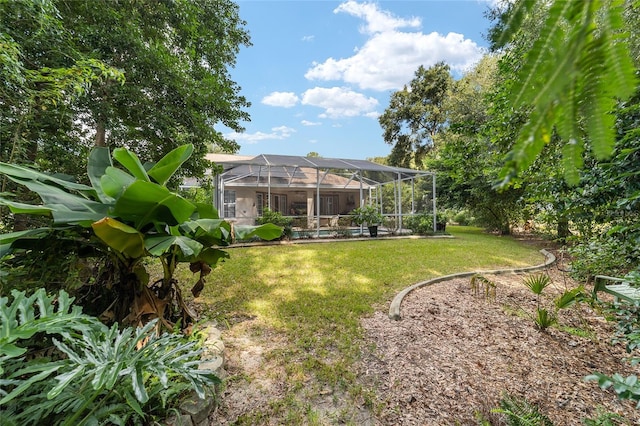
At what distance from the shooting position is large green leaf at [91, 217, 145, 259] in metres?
1.71

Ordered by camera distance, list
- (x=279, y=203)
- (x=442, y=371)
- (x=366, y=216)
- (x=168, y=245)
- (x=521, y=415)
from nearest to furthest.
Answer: (x=521, y=415) → (x=168, y=245) → (x=442, y=371) → (x=366, y=216) → (x=279, y=203)

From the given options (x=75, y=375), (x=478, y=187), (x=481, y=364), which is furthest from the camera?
(x=478, y=187)

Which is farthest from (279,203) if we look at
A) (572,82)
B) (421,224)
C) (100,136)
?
(572,82)

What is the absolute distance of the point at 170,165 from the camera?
2.27 meters

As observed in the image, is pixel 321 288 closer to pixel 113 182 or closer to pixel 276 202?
pixel 113 182

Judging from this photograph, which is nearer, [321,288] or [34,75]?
[34,75]

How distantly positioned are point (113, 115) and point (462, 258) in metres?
8.62

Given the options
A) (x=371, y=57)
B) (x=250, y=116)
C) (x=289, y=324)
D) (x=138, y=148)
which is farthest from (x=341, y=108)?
(x=289, y=324)

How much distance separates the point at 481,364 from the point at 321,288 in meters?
2.73

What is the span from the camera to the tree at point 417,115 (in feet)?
64.9

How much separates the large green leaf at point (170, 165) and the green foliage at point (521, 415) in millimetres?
3047

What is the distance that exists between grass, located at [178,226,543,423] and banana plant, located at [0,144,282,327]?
1.28 m

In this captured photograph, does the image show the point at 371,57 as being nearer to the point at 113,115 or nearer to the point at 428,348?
the point at 113,115

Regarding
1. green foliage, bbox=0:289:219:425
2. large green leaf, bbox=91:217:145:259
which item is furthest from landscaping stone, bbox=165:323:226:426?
large green leaf, bbox=91:217:145:259
